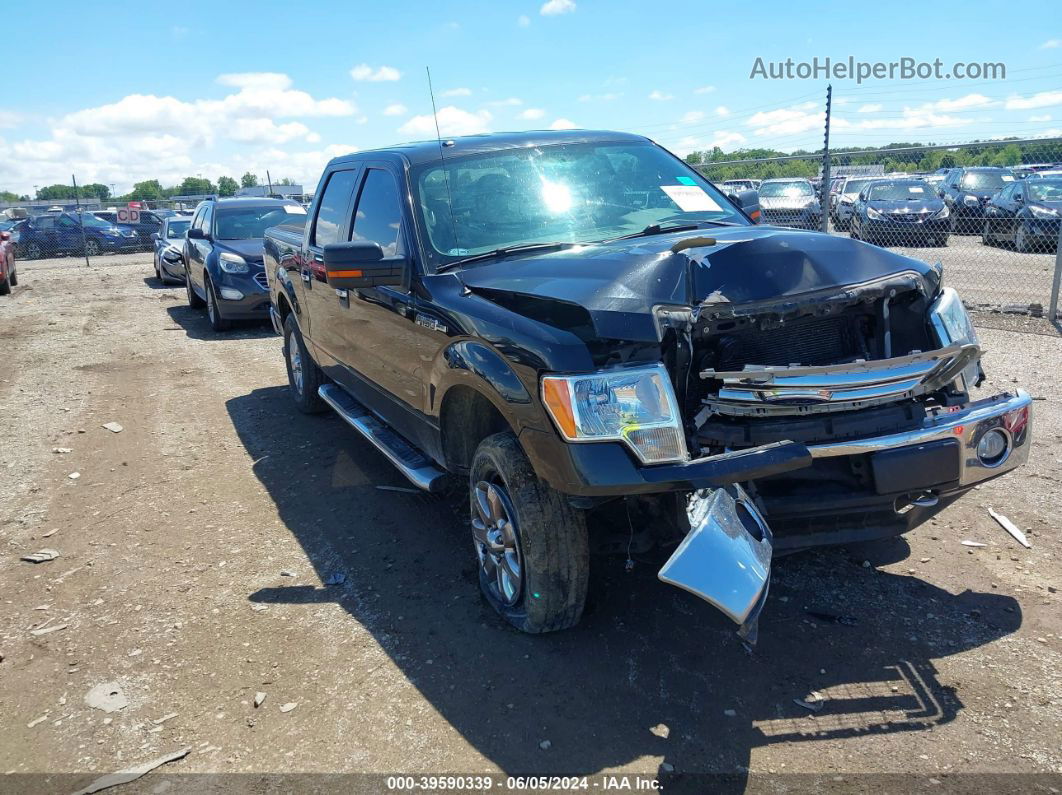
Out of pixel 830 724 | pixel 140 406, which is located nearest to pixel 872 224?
pixel 140 406

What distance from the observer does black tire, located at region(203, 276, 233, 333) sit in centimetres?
Answer: 1117

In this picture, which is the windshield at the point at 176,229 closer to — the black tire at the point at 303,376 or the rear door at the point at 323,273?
the black tire at the point at 303,376

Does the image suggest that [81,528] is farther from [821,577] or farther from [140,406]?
[821,577]

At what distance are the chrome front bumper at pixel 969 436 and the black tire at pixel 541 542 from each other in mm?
935

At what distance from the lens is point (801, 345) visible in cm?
319

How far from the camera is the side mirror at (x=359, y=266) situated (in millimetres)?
3723

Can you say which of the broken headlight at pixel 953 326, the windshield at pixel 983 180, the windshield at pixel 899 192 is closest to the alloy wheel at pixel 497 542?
the broken headlight at pixel 953 326

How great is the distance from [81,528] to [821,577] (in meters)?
4.09

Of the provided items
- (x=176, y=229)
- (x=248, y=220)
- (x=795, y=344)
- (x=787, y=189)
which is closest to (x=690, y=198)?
(x=795, y=344)

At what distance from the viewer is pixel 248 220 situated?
478 inches

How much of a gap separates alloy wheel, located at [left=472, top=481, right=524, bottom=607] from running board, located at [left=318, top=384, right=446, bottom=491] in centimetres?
47

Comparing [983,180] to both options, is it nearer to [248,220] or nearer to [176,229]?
[248,220]

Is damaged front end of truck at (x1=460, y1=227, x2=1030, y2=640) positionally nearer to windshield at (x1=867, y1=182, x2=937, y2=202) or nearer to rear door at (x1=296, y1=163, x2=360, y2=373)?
rear door at (x1=296, y1=163, x2=360, y2=373)

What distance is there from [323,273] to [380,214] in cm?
107
